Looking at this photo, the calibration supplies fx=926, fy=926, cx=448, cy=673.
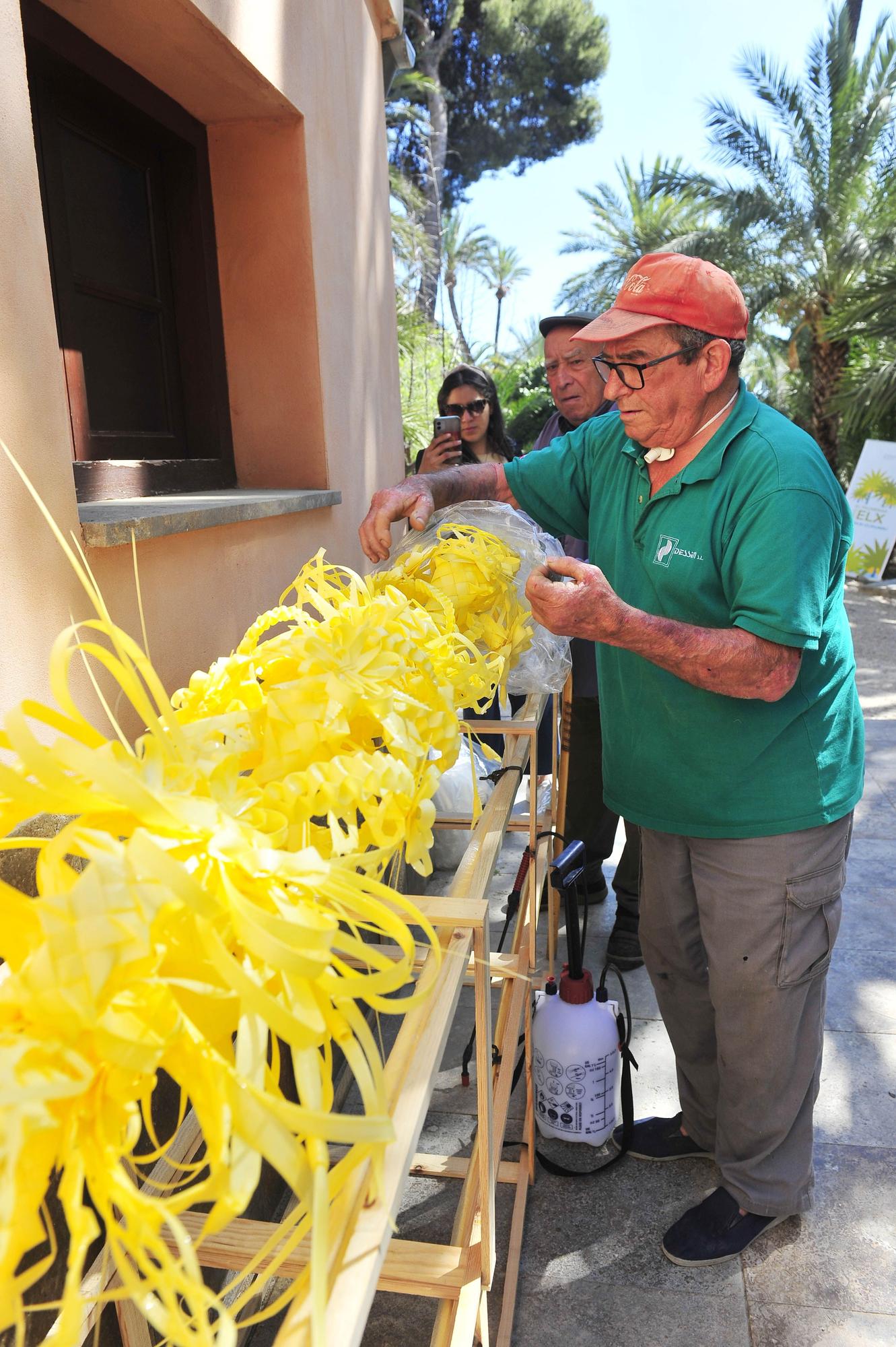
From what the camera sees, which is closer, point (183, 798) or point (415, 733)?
point (183, 798)

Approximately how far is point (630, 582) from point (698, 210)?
14363mm

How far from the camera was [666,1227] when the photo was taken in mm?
2256

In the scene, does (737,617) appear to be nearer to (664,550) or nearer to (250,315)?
(664,550)

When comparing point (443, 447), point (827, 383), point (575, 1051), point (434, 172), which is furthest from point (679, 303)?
point (434, 172)

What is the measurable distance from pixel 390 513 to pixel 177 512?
1.70ft

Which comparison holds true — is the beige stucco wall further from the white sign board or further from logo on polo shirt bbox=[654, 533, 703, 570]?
the white sign board

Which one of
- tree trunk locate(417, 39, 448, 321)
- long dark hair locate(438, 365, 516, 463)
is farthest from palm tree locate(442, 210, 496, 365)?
long dark hair locate(438, 365, 516, 463)

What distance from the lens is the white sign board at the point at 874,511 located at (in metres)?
11.7

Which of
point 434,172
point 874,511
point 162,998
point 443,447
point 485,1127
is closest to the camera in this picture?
point 162,998

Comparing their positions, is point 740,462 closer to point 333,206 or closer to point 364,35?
point 333,206

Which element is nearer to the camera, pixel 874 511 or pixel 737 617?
pixel 737 617

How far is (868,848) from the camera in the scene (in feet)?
14.0

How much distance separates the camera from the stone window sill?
1.57 metres

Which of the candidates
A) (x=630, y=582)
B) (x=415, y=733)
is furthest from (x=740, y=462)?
(x=415, y=733)
